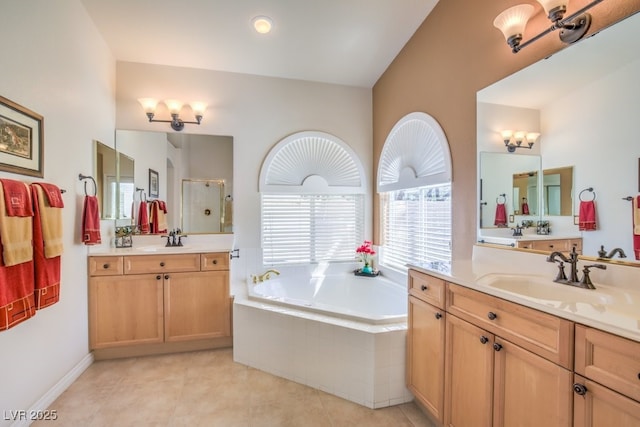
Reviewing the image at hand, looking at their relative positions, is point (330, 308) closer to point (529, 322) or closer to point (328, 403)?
point (328, 403)

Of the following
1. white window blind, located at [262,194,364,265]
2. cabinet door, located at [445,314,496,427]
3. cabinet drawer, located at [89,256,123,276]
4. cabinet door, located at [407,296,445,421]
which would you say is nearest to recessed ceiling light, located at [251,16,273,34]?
white window blind, located at [262,194,364,265]

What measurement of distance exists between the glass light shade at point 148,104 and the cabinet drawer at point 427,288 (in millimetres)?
2843

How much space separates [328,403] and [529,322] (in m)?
1.38

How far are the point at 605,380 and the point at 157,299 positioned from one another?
9.30 feet

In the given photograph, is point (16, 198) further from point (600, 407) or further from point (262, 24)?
point (600, 407)

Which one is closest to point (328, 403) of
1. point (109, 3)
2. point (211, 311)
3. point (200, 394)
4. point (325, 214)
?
point (200, 394)

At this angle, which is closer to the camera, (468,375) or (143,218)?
(468,375)

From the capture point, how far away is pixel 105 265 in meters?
2.50

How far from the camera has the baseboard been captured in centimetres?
177

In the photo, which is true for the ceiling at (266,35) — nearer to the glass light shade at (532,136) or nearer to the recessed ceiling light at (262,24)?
the recessed ceiling light at (262,24)

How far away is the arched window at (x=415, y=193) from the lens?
8.30ft

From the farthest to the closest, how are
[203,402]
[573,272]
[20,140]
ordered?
[203,402], [20,140], [573,272]

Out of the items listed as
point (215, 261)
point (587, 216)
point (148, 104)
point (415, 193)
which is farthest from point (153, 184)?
point (587, 216)

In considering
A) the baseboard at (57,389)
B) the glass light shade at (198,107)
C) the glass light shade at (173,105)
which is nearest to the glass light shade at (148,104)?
the glass light shade at (173,105)
